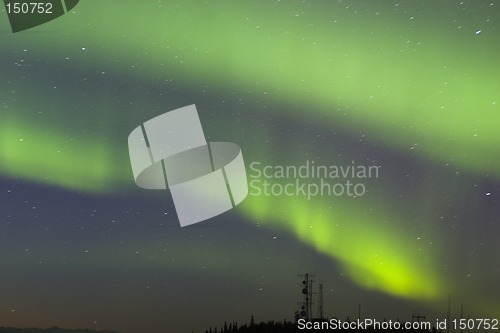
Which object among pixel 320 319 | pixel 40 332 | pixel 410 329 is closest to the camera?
pixel 410 329

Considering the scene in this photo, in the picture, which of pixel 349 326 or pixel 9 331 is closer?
pixel 349 326

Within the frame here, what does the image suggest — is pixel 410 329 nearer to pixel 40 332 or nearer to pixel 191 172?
pixel 191 172

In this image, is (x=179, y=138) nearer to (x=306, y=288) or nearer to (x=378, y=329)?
(x=306, y=288)

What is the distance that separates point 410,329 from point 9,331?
9.36 meters

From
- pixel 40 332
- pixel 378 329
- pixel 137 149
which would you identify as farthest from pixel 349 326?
pixel 40 332

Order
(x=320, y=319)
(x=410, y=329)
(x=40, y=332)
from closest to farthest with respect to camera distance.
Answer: (x=410, y=329) → (x=320, y=319) → (x=40, y=332)

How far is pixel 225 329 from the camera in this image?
59.2 feet

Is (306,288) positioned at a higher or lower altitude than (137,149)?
lower

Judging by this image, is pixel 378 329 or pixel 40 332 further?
pixel 40 332

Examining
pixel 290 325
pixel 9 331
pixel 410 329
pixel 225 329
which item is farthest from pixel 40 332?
pixel 410 329

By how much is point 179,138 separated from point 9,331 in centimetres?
683

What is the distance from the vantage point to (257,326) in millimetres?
18203

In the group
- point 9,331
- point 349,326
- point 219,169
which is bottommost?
point 9,331

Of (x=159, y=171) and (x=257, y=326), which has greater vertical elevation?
(x=159, y=171)
